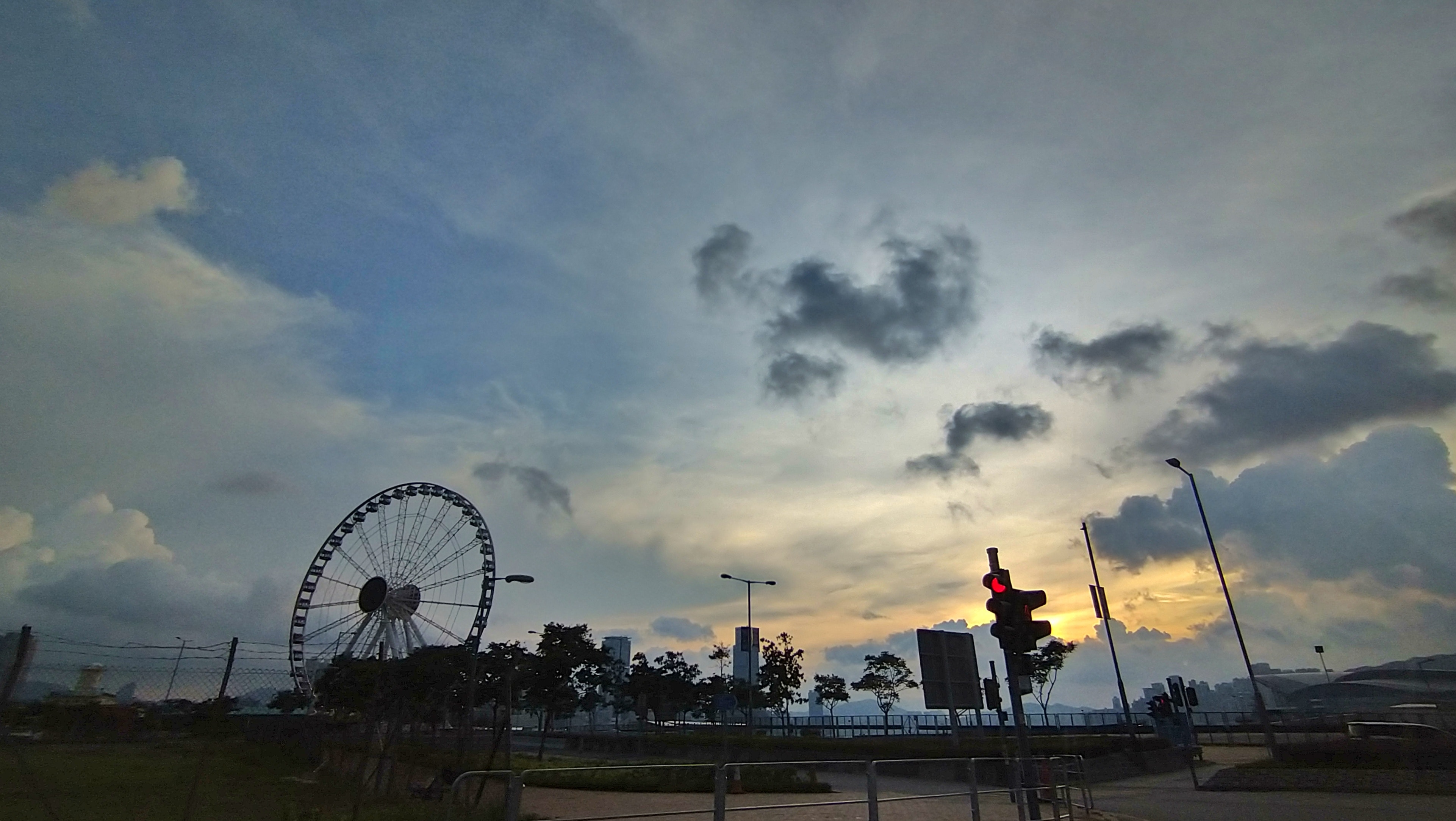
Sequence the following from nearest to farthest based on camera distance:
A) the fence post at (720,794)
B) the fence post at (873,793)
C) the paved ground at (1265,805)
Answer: the fence post at (720,794)
the fence post at (873,793)
the paved ground at (1265,805)

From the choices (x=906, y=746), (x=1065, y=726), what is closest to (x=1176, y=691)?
(x=906, y=746)

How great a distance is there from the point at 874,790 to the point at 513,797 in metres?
5.26

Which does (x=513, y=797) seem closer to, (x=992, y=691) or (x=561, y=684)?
(x=992, y=691)

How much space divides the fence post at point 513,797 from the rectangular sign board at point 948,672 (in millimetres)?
13594

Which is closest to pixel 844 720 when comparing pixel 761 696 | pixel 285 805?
pixel 761 696

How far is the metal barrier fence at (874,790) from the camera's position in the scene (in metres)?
7.07

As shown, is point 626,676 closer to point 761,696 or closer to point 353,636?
point 761,696

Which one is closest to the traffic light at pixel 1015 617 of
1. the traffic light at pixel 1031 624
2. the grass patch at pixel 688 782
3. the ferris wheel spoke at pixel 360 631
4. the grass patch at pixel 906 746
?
the traffic light at pixel 1031 624

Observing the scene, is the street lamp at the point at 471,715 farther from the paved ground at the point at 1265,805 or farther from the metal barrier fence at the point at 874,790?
the paved ground at the point at 1265,805

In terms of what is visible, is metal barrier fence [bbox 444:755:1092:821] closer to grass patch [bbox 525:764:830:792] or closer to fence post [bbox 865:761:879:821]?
fence post [bbox 865:761:879:821]

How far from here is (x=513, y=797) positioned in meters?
6.65

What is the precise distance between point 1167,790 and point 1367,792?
526 centimetres

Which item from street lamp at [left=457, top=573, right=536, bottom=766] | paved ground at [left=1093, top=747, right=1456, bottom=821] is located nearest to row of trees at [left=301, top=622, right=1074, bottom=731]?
street lamp at [left=457, top=573, right=536, bottom=766]

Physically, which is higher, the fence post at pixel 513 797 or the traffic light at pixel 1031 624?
the traffic light at pixel 1031 624
